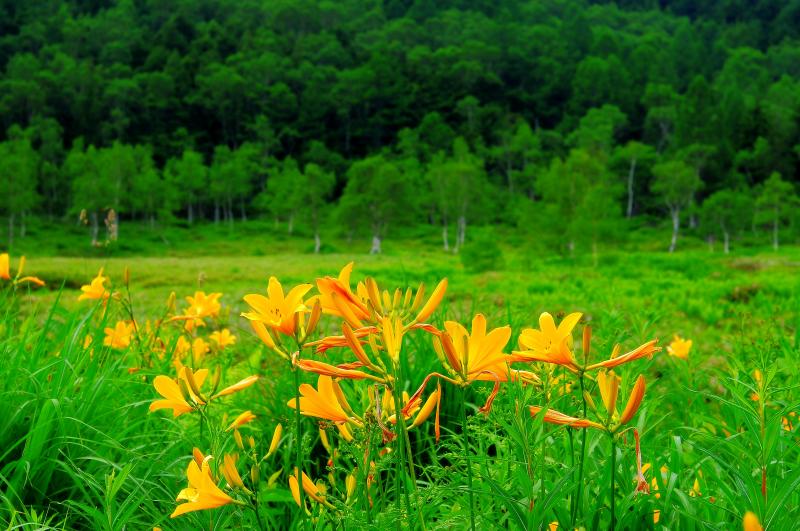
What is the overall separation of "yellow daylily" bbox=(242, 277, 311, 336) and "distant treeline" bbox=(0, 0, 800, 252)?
3243 centimetres

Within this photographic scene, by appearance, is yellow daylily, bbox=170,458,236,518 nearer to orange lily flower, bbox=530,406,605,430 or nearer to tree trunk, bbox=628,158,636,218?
orange lily flower, bbox=530,406,605,430

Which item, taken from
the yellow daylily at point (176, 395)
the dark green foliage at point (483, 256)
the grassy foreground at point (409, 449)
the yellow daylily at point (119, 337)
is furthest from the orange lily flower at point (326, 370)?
the dark green foliage at point (483, 256)

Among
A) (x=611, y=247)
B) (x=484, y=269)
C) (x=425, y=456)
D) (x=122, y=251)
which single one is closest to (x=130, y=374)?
(x=425, y=456)

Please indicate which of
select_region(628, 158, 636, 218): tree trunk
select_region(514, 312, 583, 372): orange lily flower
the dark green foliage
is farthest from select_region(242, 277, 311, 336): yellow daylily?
select_region(628, 158, 636, 218): tree trunk

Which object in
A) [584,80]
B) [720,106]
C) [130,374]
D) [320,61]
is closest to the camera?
[130,374]

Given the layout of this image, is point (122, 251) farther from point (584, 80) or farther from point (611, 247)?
point (584, 80)

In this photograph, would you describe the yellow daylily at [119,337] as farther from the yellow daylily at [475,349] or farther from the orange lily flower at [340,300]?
the yellow daylily at [475,349]

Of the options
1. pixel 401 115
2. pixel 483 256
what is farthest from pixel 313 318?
pixel 401 115

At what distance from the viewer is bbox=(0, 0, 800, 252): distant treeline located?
51.8 m

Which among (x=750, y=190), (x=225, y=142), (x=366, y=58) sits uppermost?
(x=366, y=58)

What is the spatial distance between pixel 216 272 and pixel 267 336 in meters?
20.8

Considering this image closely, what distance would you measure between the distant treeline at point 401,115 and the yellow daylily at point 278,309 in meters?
32.4

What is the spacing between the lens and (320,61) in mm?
101188

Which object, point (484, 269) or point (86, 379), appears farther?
point (484, 269)
